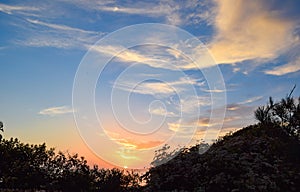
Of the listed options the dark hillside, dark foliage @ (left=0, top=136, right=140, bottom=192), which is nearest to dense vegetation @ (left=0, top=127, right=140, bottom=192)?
dark foliage @ (left=0, top=136, right=140, bottom=192)

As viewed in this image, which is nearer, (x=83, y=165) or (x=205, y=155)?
(x=205, y=155)

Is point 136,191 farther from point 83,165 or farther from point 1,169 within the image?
point 1,169

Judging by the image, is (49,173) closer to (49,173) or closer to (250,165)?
(49,173)

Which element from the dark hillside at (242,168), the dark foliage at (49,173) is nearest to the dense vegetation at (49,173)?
the dark foliage at (49,173)

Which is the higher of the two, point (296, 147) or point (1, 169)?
point (1, 169)

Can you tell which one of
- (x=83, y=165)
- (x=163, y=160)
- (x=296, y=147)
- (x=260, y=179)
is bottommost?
(x=260, y=179)

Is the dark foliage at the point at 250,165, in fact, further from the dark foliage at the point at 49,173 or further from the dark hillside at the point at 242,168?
Result: the dark foliage at the point at 49,173

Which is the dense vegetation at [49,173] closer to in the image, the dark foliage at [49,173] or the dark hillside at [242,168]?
the dark foliage at [49,173]

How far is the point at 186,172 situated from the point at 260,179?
5.91 meters

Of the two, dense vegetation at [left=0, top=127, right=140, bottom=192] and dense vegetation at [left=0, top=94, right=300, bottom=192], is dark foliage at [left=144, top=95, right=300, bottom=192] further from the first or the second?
dense vegetation at [left=0, top=127, right=140, bottom=192]

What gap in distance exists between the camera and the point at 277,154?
94.9 ft

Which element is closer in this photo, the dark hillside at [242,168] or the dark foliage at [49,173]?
the dark hillside at [242,168]

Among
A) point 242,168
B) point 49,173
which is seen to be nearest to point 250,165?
point 242,168

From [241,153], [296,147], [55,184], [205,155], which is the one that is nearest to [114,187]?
[55,184]
